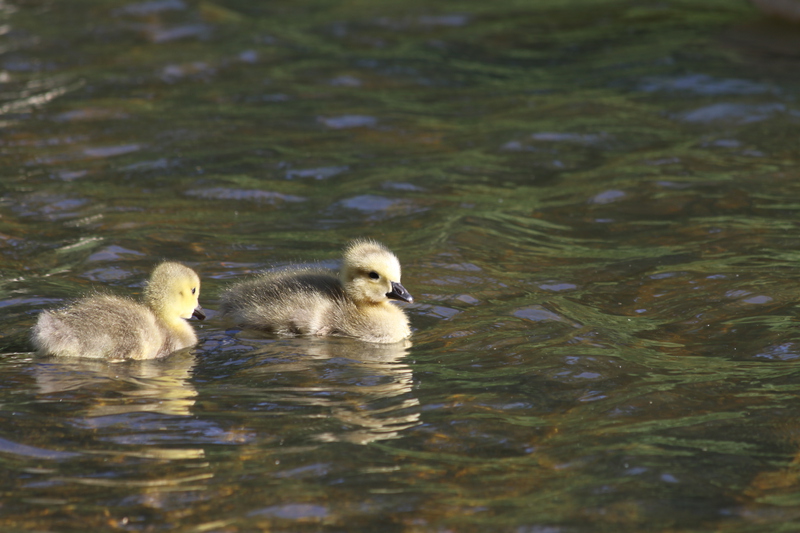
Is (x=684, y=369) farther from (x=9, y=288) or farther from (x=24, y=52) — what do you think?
(x=24, y=52)

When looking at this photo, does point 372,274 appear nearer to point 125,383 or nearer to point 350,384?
point 350,384

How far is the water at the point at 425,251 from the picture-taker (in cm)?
471

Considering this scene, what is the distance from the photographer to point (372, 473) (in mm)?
4789

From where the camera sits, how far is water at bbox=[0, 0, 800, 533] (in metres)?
4.71

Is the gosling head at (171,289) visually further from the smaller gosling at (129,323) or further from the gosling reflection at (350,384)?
the gosling reflection at (350,384)

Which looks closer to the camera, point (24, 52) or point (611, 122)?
point (611, 122)

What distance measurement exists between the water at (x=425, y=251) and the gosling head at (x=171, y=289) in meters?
0.28

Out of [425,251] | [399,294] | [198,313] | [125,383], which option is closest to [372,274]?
[399,294]

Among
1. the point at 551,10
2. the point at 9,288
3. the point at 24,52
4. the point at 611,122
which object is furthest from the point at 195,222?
the point at 551,10

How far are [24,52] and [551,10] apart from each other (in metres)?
7.38

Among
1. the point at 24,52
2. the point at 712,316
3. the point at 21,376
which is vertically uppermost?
the point at 24,52

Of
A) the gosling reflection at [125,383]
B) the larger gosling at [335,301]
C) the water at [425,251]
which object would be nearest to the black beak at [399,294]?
the larger gosling at [335,301]

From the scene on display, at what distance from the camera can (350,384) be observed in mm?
5801

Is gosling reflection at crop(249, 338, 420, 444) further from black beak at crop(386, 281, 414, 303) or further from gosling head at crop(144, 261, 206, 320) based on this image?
gosling head at crop(144, 261, 206, 320)
